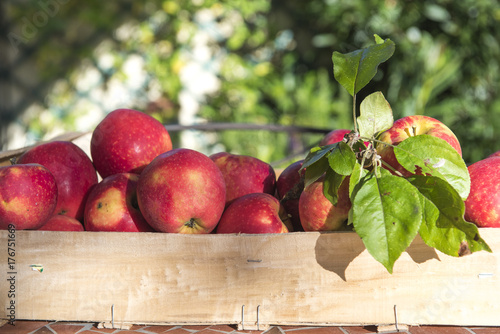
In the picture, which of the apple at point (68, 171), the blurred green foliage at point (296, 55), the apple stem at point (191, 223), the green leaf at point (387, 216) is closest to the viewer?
the green leaf at point (387, 216)

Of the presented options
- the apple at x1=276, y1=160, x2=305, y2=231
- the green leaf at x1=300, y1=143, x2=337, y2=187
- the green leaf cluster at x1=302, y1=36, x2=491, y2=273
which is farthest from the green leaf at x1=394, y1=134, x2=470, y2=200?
the apple at x1=276, y1=160, x2=305, y2=231

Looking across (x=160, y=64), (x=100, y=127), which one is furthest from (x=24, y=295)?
(x=160, y=64)

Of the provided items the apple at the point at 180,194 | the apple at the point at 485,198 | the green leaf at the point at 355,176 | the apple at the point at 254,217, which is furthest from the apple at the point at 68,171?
the apple at the point at 485,198

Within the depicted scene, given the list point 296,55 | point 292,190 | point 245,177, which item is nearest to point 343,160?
point 292,190

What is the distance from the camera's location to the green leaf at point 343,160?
2.16 feet

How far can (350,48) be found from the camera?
3227mm

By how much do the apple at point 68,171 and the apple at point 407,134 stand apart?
0.59m

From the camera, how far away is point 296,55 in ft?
11.3

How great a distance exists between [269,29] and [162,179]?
2743mm

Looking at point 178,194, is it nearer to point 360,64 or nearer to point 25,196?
point 25,196

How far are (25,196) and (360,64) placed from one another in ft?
1.90

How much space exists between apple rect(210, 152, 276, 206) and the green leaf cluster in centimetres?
26

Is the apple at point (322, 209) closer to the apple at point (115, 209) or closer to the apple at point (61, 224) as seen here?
the apple at point (115, 209)

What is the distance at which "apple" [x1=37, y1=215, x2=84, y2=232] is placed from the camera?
0.86 metres
